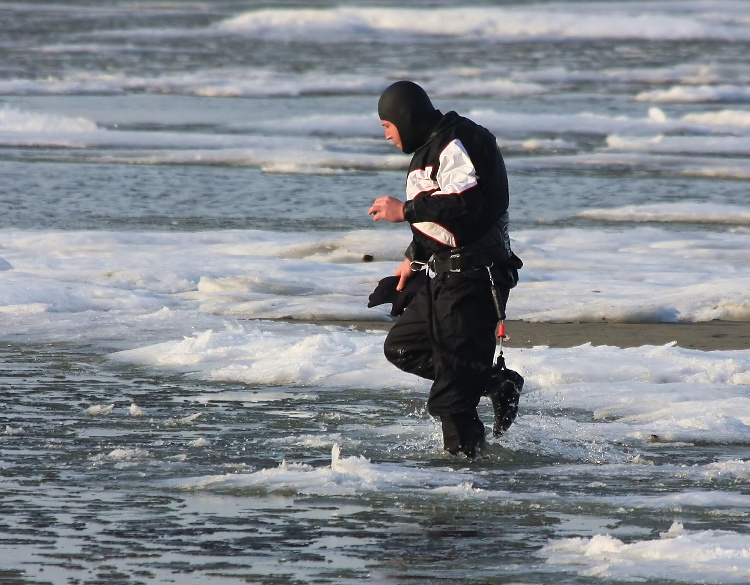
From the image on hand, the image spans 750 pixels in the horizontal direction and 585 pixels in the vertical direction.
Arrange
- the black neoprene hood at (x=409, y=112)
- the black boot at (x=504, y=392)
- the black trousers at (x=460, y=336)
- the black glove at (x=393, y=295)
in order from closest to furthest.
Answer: the black neoprene hood at (x=409, y=112) → the black trousers at (x=460, y=336) → the black boot at (x=504, y=392) → the black glove at (x=393, y=295)

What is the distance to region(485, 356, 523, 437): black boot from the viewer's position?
6012mm

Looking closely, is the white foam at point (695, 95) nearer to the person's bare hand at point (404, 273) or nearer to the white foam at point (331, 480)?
the person's bare hand at point (404, 273)

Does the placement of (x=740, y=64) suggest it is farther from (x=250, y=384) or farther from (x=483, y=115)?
(x=250, y=384)

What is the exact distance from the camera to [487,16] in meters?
43.1

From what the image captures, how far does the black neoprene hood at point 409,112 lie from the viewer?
5.73 m

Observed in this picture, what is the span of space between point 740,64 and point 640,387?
2686 cm

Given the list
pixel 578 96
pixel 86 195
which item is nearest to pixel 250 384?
pixel 86 195

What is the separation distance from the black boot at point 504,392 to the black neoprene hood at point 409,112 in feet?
3.30

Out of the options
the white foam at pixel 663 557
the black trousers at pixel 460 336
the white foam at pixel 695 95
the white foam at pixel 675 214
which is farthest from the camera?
the white foam at pixel 695 95

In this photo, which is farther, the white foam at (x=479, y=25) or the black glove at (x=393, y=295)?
the white foam at (x=479, y=25)

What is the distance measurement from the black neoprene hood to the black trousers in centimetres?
57

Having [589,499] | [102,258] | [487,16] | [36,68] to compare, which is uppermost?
[487,16]

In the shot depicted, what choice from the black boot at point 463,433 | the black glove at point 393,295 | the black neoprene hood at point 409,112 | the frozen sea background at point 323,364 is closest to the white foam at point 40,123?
the frozen sea background at point 323,364

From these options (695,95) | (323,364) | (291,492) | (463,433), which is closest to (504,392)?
(463,433)
